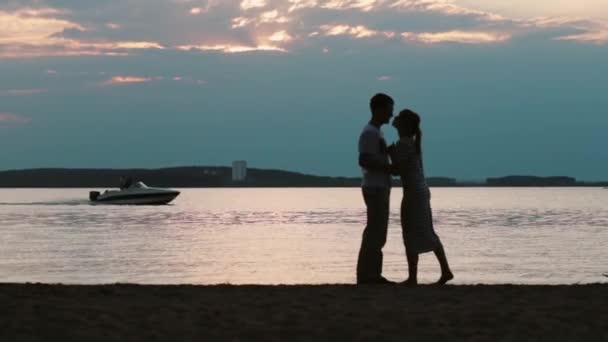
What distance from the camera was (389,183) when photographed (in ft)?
32.2

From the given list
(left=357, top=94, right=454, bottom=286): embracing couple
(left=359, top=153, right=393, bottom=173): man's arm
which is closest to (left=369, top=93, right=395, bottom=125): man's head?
(left=357, top=94, right=454, bottom=286): embracing couple

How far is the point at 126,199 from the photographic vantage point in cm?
7312

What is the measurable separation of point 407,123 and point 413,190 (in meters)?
0.72

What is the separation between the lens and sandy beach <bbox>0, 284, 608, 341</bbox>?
6836 mm

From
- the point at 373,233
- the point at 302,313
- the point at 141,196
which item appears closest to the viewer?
the point at 302,313

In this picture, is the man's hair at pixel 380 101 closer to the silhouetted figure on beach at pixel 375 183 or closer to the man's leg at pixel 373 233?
the silhouetted figure on beach at pixel 375 183

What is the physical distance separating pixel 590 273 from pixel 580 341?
1656 cm

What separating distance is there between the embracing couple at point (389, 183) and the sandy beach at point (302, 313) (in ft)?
1.86

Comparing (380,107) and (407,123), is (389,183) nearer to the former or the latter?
(407,123)

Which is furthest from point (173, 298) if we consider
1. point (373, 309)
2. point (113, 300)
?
point (373, 309)

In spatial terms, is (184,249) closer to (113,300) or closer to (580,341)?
(113,300)

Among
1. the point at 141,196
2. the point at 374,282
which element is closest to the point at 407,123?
the point at 374,282

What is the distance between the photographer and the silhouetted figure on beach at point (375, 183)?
9.62m

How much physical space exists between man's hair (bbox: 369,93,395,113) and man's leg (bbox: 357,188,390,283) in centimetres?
86
